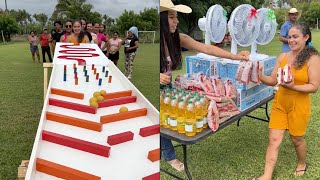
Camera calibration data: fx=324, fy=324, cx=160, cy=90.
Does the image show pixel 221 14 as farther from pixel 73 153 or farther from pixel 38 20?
pixel 73 153

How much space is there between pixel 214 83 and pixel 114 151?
141 centimetres

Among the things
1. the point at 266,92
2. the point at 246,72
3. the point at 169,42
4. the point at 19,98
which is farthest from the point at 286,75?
the point at 19,98

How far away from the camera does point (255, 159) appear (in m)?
2.53

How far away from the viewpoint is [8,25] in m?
1.52

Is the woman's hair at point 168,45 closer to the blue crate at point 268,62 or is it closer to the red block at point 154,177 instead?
the red block at point 154,177

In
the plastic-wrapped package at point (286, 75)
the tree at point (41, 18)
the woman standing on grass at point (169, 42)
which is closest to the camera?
the woman standing on grass at point (169, 42)

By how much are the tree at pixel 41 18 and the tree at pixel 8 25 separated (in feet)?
0.35

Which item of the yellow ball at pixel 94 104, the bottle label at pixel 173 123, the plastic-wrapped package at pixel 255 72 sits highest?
the plastic-wrapped package at pixel 255 72

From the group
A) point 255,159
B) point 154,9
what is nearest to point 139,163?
A: point 154,9

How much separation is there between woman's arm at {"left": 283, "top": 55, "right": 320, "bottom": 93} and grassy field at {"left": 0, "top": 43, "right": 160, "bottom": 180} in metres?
1.21

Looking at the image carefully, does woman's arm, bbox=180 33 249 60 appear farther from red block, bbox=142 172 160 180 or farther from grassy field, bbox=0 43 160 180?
red block, bbox=142 172 160 180

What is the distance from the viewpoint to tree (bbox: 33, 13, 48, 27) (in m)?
1.42

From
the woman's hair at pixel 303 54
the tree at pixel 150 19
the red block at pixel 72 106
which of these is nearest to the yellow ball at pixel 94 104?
the red block at pixel 72 106

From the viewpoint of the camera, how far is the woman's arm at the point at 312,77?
6.71ft
